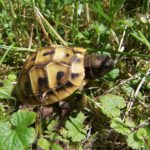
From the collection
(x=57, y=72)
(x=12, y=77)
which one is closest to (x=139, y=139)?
(x=57, y=72)

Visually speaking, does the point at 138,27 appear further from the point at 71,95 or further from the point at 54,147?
the point at 54,147

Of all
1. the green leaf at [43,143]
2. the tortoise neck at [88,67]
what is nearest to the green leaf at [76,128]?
the green leaf at [43,143]

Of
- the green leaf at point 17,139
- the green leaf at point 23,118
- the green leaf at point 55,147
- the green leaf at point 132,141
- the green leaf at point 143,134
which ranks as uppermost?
the green leaf at point 23,118

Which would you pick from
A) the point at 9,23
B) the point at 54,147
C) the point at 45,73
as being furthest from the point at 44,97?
the point at 9,23

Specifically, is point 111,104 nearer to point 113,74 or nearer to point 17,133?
point 113,74

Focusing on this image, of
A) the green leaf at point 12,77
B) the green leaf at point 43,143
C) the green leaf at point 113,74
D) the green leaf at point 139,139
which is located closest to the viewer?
the green leaf at point 139,139

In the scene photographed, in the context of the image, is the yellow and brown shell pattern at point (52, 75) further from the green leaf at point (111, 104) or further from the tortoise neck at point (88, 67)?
the green leaf at point (111, 104)
